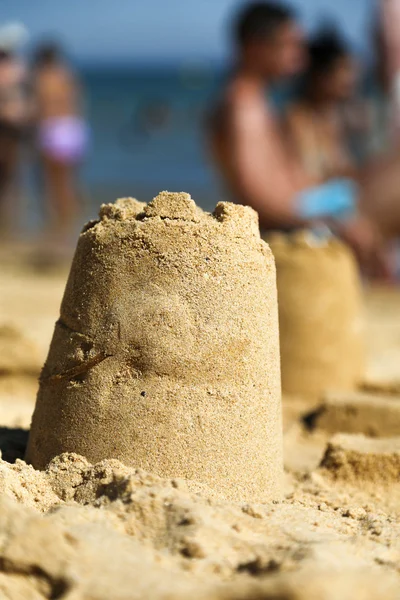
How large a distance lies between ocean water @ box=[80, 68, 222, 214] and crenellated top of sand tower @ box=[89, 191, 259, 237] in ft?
22.2

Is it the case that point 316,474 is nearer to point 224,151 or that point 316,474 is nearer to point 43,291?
point 224,151

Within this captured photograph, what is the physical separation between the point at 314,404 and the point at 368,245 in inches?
165

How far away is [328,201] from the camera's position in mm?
8305

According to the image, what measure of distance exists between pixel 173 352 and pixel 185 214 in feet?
1.36

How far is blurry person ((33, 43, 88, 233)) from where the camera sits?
11727mm

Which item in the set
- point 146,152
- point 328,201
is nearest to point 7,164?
point 328,201

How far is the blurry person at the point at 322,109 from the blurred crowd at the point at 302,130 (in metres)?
0.01

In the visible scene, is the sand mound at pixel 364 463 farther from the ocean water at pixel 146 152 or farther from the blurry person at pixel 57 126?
the blurry person at pixel 57 126

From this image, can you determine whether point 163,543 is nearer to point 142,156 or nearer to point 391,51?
point 391,51

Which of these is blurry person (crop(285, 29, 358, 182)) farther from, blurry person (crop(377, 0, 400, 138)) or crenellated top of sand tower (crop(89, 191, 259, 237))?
crenellated top of sand tower (crop(89, 191, 259, 237))

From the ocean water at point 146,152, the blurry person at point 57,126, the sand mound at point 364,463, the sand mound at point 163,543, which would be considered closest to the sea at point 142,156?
the ocean water at point 146,152

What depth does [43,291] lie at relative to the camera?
9219 millimetres

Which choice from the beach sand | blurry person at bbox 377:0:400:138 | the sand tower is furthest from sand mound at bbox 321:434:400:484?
blurry person at bbox 377:0:400:138

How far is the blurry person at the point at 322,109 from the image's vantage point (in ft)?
28.0
